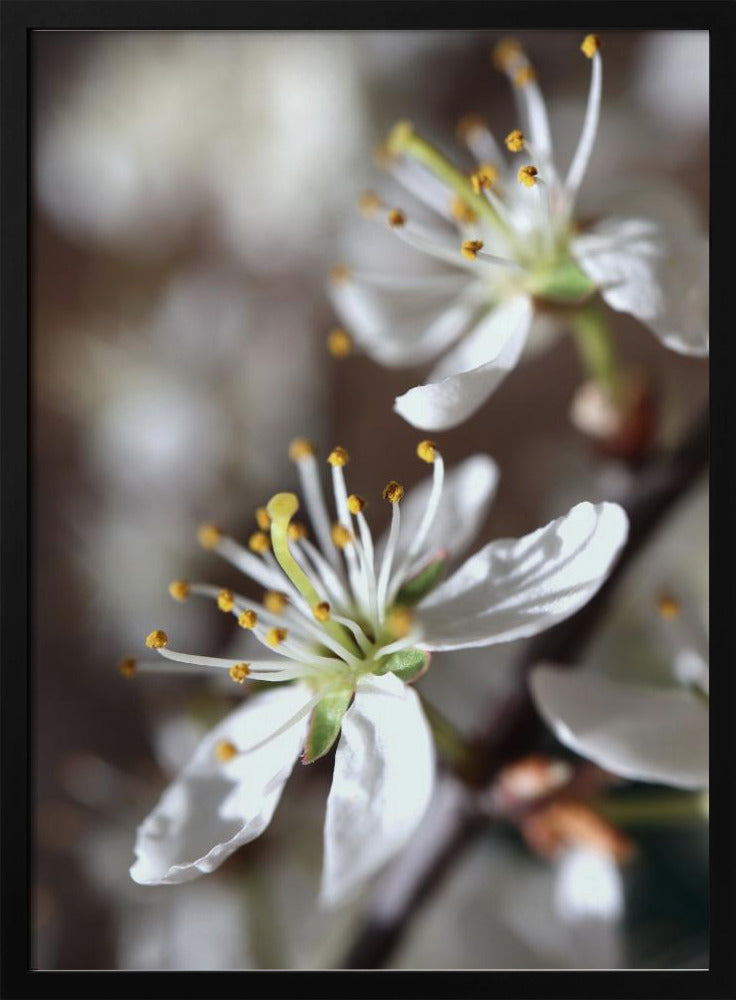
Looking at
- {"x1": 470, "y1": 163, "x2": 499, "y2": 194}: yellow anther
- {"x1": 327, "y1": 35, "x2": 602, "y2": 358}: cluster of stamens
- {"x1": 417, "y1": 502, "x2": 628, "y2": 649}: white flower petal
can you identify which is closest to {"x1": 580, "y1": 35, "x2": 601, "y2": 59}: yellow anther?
{"x1": 327, "y1": 35, "x2": 602, "y2": 358}: cluster of stamens

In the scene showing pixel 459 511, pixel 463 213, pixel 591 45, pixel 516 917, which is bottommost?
pixel 516 917

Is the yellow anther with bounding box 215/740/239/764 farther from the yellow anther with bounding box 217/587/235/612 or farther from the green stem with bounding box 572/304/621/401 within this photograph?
the green stem with bounding box 572/304/621/401

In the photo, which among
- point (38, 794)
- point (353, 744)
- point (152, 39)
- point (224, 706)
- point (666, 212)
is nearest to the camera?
point (353, 744)

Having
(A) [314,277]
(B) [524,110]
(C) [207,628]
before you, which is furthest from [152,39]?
(C) [207,628]

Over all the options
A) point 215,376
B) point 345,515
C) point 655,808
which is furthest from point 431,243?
point 215,376

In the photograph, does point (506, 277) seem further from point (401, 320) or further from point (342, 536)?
point (342, 536)

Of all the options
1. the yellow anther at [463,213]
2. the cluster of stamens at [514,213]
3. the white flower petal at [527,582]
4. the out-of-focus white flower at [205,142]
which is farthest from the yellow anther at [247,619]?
the out-of-focus white flower at [205,142]

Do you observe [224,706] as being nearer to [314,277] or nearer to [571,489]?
[571,489]
